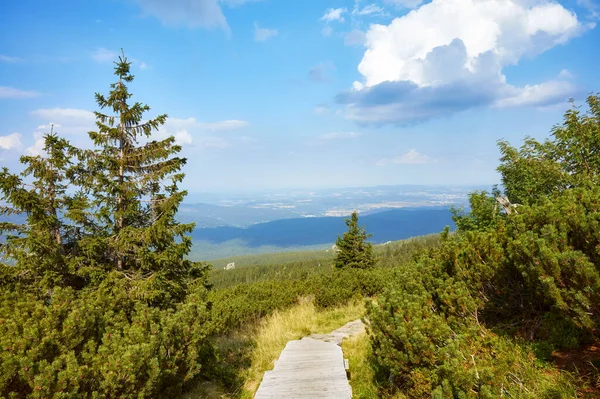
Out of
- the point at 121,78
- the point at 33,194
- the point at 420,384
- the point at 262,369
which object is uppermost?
the point at 121,78

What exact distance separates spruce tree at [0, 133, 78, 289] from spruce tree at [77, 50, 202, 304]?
69 cm

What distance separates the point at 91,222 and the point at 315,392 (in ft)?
27.8

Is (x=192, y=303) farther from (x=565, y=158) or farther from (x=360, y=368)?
(x=565, y=158)

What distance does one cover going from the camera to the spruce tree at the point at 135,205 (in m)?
9.20

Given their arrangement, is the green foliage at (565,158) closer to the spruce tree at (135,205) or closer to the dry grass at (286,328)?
the dry grass at (286,328)

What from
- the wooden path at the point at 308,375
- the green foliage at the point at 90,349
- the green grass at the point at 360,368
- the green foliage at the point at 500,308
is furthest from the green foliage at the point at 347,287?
the green foliage at the point at 90,349

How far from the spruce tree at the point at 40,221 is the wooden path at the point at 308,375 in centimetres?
650

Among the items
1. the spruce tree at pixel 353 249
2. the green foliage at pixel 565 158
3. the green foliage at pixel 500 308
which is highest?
the green foliage at pixel 565 158

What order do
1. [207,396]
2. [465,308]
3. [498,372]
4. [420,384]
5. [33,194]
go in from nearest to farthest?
[498,372] → [420,384] → [465,308] → [207,396] → [33,194]

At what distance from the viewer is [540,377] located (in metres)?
4.38

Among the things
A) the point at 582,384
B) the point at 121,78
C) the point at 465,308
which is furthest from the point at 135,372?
the point at 121,78

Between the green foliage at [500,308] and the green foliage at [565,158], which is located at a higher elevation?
the green foliage at [565,158]

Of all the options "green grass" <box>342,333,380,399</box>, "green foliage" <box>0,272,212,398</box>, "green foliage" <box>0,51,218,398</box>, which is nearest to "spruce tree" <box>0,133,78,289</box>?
"green foliage" <box>0,51,218,398</box>

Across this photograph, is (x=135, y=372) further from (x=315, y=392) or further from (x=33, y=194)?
(x=33, y=194)
